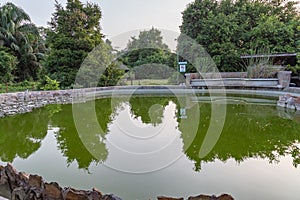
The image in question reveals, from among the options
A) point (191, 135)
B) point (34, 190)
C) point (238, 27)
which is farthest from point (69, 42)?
point (34, 190)

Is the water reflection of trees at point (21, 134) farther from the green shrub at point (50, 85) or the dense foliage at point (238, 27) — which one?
the dense foliage at point (238, 27)

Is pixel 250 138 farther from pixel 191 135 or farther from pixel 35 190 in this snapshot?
pixel 35 190

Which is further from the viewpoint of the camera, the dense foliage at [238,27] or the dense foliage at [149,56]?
the dense foliage at [149,56]

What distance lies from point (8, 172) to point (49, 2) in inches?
497

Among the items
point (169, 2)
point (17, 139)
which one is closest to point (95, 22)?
point (169, 2)

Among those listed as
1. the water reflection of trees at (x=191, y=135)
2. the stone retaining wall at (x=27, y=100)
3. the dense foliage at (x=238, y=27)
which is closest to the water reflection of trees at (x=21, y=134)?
the water reflection of trees at (x=191, y=135)

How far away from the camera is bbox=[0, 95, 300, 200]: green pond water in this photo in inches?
90.6

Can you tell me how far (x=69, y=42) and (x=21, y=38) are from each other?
4.20 m

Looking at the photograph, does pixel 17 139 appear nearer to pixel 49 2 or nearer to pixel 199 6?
pixel 49 2

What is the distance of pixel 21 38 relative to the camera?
526 inches

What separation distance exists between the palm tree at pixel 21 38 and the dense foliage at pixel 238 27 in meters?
9.41

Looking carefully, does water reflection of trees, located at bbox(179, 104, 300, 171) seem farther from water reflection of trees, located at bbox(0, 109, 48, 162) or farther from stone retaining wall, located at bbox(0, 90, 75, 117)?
stone retaining wall, located at bbox(0, 90, 75, 117)

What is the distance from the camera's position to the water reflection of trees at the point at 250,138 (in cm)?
308

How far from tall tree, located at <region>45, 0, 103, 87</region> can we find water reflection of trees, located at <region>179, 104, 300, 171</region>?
25.3 ft
